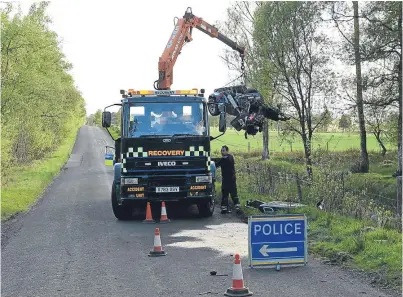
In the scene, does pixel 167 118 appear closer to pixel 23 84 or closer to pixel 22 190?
pixel 22 190

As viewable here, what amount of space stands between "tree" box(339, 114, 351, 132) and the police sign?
73.2 ft

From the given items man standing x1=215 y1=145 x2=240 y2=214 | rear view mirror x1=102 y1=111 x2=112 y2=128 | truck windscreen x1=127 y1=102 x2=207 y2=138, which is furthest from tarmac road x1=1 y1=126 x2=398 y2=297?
rear view mirror x1=102 y1=111 x2=112 y2=128

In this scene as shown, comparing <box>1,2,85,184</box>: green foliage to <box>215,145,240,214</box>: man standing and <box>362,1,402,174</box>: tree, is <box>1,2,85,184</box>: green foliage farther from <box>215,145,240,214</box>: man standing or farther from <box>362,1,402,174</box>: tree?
<box>362,1,402,174</box>: tree

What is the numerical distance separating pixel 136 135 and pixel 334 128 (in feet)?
66.1

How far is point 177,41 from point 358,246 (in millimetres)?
11440

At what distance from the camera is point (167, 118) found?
14.8m

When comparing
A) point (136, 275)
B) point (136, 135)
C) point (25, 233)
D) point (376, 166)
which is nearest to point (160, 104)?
point (136, 135)

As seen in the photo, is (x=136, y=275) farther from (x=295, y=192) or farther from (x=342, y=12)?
(x=342, y=12)

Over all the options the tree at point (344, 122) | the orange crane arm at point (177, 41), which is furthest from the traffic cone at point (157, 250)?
the tree at point (344, 122)

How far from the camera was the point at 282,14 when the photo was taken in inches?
1308

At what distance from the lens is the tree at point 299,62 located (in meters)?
31.3

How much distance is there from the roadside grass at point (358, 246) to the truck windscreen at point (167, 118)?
394 centimetres

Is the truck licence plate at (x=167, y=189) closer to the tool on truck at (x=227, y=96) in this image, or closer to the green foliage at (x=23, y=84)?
the tool on truck at (x=227, y=96)

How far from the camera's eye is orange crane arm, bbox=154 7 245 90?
18688 millimetres
